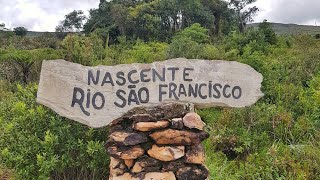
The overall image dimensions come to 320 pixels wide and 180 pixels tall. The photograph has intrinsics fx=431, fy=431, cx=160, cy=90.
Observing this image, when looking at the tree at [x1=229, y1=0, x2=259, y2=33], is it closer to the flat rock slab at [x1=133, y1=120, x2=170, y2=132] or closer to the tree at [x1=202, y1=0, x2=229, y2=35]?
the tree at [x1=202, y1=0, x2=229, y2=35]

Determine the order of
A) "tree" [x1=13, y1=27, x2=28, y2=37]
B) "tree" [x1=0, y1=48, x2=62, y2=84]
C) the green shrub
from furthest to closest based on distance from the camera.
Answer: "tree" [x1=13, y1=27, x2=28, y2=37] → "tree" [x1=0, y1=48, x2=62, y2=84] → the green shrub

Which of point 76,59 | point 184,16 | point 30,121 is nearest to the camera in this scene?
point 30,121

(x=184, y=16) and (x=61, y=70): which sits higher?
(x=184, y=16)

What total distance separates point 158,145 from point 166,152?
0.08m

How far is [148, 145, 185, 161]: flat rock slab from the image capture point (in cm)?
293

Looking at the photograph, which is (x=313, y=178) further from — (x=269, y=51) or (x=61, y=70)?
(x=269, y=51)

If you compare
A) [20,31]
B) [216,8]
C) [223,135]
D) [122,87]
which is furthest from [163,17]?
[122,87]

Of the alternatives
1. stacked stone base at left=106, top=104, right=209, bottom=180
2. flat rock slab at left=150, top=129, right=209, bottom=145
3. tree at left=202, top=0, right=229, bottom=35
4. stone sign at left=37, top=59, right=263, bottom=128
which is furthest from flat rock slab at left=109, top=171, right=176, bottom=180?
tree at left=202, top=0, right=229, bottom=35

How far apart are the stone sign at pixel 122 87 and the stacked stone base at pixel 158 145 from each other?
0.09 metres

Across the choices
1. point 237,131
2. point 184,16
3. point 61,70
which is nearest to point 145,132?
point 61,70

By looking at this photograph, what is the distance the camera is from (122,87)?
2977 millimetres

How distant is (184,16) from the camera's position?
2436 centimetres

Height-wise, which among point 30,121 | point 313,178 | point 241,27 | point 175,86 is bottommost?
point 313,178

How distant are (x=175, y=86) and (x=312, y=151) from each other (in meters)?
1.69
